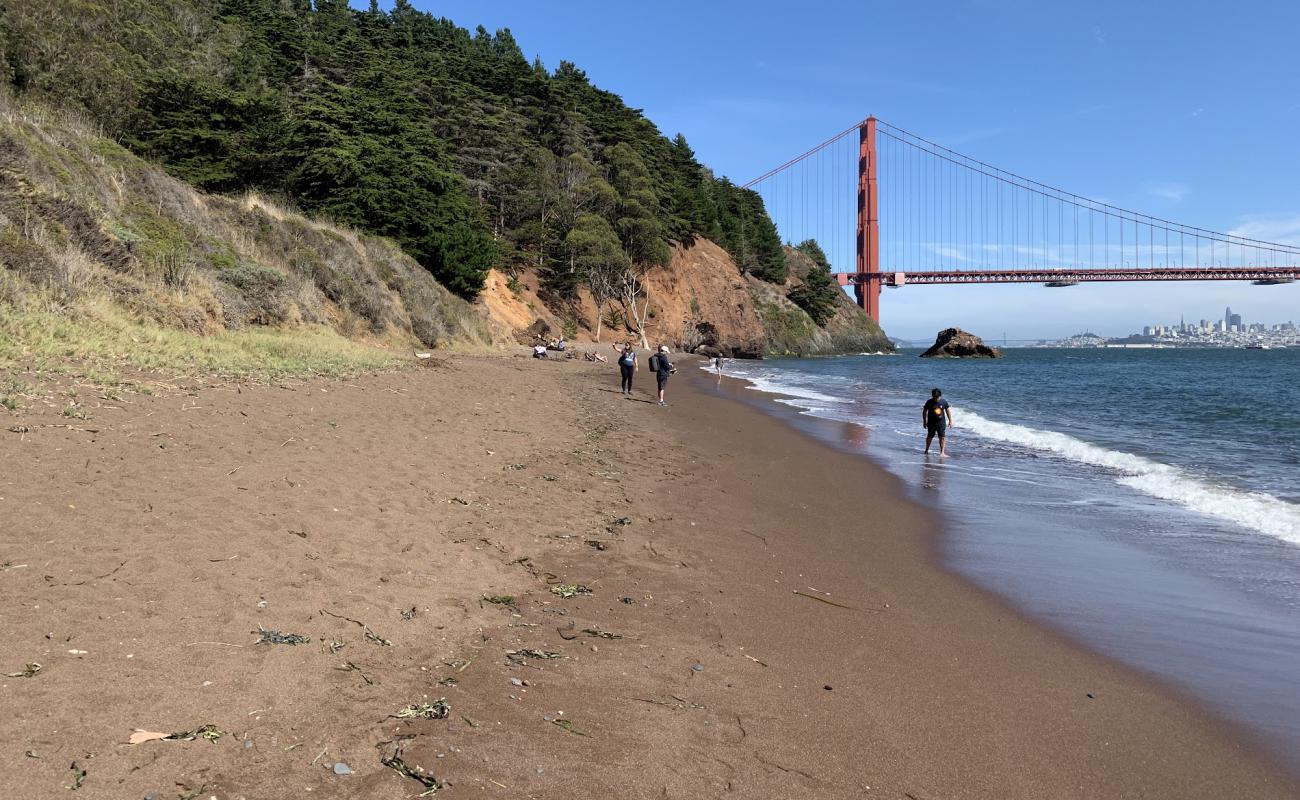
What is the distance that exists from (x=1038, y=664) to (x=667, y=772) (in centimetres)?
256

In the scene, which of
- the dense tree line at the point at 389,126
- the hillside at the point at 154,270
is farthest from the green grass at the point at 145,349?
the dense tree line at the point at 389,126

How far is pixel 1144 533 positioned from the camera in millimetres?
7332

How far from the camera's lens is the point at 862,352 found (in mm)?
92250

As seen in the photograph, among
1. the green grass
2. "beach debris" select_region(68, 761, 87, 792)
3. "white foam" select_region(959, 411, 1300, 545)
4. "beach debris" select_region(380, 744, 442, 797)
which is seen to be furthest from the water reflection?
the green grass

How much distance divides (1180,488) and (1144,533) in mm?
3244

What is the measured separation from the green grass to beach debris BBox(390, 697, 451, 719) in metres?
7.19

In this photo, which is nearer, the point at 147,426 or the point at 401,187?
the point at 147,426

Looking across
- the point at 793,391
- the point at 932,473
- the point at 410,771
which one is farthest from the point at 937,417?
the point at 793,391

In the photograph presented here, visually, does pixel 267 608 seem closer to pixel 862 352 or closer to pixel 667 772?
pixel 667 772

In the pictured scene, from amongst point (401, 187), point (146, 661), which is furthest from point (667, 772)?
point (401, 187)

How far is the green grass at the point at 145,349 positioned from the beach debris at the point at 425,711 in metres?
7.19

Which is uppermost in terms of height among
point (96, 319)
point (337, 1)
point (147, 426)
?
point (337, 1)

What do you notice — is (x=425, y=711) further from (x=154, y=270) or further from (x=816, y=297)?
(x=816, y=297)

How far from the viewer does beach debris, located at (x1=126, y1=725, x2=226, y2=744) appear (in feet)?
8.32
